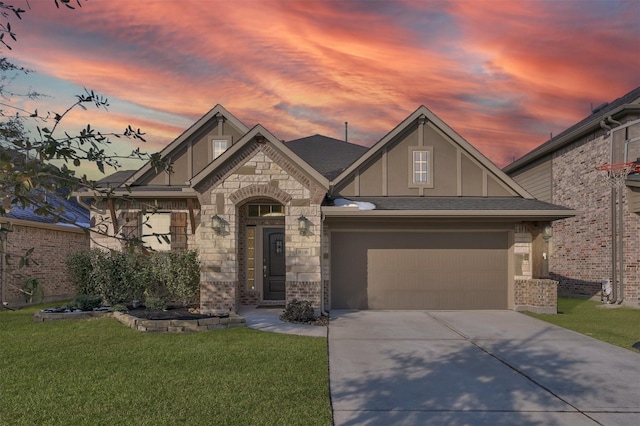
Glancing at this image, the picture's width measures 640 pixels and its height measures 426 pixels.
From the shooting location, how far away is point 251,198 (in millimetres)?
12555

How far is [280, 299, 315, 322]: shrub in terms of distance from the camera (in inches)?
447

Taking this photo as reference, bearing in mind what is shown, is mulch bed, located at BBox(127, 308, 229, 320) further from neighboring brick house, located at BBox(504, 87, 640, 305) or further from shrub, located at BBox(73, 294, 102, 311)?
neighboring brick house, located at BBox(504, 87, 640, 305)

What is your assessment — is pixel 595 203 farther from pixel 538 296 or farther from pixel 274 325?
pixel 274 325

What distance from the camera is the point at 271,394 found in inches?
232

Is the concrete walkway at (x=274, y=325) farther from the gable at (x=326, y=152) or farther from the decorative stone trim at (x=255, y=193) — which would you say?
the gable at (x=326, y=152)

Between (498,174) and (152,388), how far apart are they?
1200 centimetres

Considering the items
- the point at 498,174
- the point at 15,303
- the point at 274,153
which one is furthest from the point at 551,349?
the point at 15,303

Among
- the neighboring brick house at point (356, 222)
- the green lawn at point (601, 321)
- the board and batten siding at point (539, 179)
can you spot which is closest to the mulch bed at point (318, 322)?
the neighboring brick house at point (356, 222)

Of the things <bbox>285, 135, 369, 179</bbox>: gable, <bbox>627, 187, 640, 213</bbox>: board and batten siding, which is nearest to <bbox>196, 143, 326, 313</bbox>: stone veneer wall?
<bbox>285, 135, 369, 179</bbox>: gable

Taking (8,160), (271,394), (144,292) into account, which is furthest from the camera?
(144,292)

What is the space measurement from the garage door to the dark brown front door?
168 centimetres

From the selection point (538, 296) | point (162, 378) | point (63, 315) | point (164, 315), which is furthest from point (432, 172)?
point (63, 315)

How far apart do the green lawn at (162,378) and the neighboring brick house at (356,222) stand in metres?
3.39

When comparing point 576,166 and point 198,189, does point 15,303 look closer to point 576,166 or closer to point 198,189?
point 198,189
